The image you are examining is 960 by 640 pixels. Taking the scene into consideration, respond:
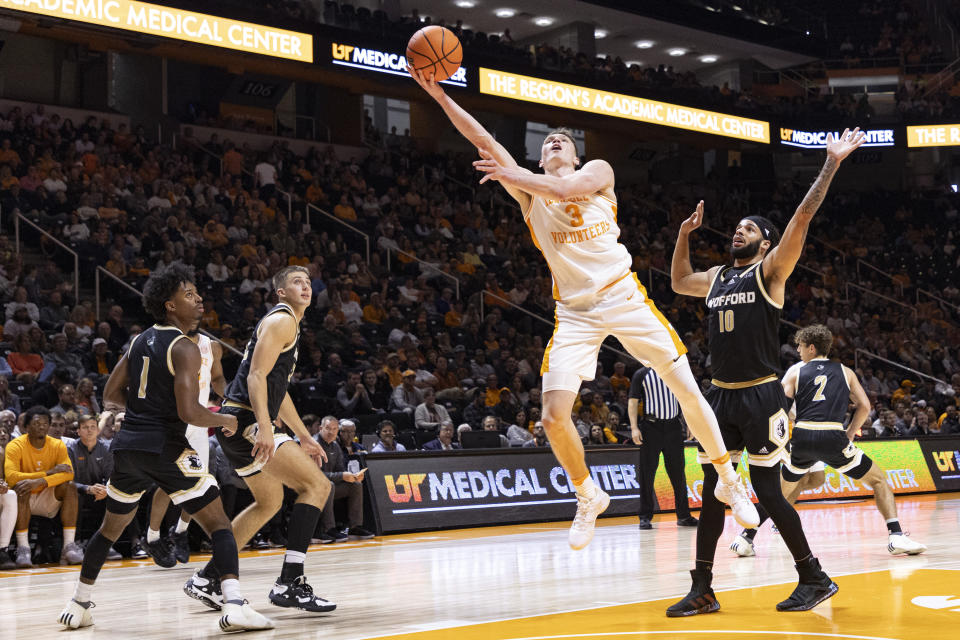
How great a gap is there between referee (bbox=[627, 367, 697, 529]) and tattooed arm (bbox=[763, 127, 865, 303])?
18.5ft

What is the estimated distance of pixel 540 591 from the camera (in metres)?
6.46

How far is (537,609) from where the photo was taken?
571cm

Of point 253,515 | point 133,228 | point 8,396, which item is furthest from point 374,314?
point 253,515

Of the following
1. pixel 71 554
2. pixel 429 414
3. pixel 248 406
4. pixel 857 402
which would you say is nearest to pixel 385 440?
pixel 429 414

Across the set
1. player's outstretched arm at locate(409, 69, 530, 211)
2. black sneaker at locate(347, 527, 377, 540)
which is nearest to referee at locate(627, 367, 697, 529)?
black sneaker at locate(347, 527, 377, 540)

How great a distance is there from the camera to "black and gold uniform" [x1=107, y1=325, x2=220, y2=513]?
546cm

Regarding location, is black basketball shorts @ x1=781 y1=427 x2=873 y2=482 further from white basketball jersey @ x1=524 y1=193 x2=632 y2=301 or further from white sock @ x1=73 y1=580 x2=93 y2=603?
white sock @ x1=73 y1=580 x2=93 y2=603

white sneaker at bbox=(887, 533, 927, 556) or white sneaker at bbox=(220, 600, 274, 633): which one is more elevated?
white sneaker at bbox=(220, 600, 274, 633)

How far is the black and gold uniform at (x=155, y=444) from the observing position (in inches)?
215

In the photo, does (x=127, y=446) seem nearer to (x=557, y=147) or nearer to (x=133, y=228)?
(x=557, y=147)

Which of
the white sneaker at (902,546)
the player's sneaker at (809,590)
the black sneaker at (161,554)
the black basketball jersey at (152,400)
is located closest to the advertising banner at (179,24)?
the black sneaker at (161,554)

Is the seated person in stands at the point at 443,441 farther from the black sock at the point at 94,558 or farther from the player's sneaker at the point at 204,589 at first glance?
the black sock at the point at 94,558

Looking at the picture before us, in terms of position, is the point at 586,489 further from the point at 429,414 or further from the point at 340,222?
the point at 340,222

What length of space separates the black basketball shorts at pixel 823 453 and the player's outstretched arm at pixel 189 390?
4803 mm
